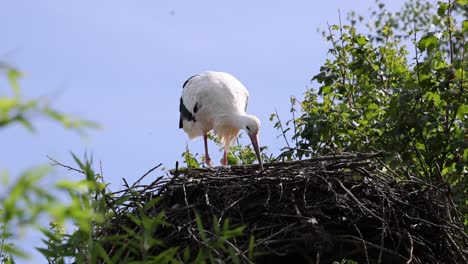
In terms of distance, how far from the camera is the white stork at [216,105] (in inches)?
354

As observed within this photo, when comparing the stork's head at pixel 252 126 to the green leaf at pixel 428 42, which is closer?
the green leaf at pixel 428 42

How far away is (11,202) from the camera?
2.09m

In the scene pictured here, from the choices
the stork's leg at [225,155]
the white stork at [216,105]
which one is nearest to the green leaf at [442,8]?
the white stork at [216,105]

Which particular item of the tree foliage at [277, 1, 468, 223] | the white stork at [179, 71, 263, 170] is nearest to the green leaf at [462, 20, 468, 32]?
the tree foliage at [277, 1, 468, 223]

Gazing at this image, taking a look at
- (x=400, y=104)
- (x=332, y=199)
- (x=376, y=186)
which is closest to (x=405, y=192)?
(x=376, y=186)

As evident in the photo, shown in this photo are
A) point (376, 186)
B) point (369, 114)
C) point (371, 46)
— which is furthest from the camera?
point (371, 46)

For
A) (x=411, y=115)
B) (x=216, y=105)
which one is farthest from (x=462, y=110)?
(x=216, y=105)

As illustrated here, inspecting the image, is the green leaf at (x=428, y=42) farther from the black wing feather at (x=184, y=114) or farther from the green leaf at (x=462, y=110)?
the black wing feather at (x=184, y=114)

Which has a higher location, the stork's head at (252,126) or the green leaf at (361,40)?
the green leaf at (361,40)

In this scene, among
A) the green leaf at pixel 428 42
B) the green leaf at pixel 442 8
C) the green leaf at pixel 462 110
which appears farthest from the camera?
the green leaf at pixel 442 8

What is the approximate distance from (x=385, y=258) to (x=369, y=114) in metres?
2.27

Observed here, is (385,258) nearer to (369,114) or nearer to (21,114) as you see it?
(369,114)

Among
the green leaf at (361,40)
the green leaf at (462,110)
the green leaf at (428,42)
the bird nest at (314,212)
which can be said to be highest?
the green leaf at (361,40)

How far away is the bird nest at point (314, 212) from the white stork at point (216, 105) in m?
3.16
